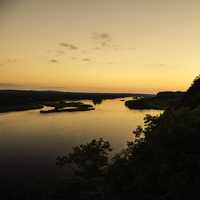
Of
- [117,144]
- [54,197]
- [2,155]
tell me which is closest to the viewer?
[54,197]

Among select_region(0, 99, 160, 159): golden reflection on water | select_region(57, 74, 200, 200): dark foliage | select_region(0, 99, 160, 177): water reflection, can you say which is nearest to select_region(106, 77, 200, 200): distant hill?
select_region(57, 74, 200, 200): dark foliage

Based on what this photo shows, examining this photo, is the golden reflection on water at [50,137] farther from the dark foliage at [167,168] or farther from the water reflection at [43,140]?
the dark foliage at [167,168]

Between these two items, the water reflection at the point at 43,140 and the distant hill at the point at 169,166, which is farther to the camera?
the water reflection at the point at 43,140

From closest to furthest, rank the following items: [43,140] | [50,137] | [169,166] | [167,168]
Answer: [167,168]
[169,166]
[43,140]
[50,137]

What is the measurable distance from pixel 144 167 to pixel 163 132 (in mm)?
2065

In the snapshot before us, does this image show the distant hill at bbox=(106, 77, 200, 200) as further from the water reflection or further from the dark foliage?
the water reflection

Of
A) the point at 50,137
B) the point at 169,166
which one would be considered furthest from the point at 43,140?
the point at 169,166

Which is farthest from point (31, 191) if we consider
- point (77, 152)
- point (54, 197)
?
point (77, 152)

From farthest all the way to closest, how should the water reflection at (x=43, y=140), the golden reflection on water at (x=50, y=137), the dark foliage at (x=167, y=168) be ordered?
the golden reflection on water at (x=50, y=137), the water reflection at (x=43, y=140), the dark foliage at (x=167, y=168)

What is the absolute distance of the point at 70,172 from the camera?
41.8 metres

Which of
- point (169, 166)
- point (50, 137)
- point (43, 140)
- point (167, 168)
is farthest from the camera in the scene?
point (50, 137)

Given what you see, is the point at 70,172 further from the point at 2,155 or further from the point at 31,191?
the point at 2,155

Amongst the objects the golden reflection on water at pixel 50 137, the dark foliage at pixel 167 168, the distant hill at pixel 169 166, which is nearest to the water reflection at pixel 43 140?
the golden reflection on water at pixel 50 137

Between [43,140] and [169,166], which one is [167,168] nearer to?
[169,166]
